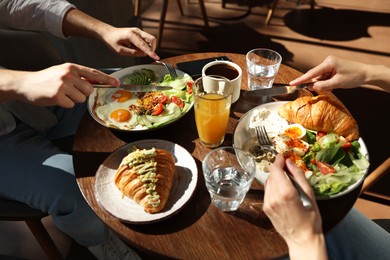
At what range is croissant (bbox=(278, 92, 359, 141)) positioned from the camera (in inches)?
47.0

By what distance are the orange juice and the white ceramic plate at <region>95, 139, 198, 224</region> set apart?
4.4 inches

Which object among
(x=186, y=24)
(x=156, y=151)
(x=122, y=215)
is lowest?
(x=186, y=24)

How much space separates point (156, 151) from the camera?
42.2 inches

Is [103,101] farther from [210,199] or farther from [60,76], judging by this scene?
[210,199]

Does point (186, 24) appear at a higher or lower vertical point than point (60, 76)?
lower

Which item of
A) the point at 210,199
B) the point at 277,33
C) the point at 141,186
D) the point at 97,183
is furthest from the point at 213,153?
the point at 277,33

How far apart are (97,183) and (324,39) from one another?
337cm

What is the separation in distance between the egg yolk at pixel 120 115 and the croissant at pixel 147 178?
279 millimetres

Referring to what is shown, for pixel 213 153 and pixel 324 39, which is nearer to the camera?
pixel 213 153

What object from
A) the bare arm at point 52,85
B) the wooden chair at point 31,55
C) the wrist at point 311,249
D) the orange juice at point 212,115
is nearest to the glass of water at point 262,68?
the orange juice at point 212,115

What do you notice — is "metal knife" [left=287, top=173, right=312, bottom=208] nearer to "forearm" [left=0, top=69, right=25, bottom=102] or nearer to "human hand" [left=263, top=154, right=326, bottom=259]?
"human hand" [left=263, top=154, right=326, bottom=259]

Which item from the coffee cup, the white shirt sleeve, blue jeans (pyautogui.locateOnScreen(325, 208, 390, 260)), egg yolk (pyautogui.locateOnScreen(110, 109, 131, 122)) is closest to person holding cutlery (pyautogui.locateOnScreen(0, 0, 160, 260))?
the white shirt sleeve

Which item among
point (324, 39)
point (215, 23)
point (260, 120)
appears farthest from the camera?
point (215, 23)

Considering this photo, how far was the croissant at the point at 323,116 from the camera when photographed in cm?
119
